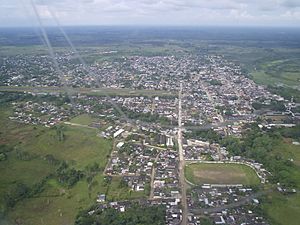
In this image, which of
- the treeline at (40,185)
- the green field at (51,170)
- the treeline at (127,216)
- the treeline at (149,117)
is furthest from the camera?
the treeline at (149,117)

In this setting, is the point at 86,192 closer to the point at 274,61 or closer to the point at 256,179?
the point at 256,179

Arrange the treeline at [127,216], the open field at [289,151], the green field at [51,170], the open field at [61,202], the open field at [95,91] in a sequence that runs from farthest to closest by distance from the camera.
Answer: the open field at [95,91]
the open field at [289,151]
the green field at [51,170]
the open field at [61,202]
the treeline at [127,216]

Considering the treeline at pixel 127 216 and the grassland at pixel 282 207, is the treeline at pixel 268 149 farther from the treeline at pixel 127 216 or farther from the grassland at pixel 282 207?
→ the treeline at pixel 127 216

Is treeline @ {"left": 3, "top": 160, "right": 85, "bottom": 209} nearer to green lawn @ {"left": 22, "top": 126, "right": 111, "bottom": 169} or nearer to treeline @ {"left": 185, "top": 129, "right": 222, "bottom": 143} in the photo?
green lawn @ {"left": 22, "top": 126, "right": 111, "bottom": 169}

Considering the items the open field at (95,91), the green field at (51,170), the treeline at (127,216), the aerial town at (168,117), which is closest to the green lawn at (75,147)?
the green field at (51,170)

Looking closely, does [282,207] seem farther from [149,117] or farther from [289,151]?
[149,117]

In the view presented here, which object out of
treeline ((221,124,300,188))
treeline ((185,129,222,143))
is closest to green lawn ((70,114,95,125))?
treeline ((185,129,222,143))

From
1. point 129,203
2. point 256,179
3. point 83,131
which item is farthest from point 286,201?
point 83,131
